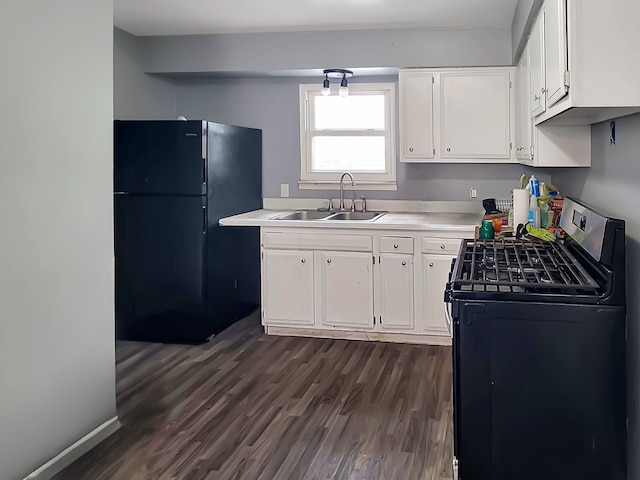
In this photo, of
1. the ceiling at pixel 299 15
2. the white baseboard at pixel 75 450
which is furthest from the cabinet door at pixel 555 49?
the white baseboard at pixel 75 450

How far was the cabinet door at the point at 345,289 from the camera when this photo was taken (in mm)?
4469

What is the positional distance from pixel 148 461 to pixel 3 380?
71 centimetres

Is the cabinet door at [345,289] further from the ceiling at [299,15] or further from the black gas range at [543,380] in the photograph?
the black gas range at [543,380]

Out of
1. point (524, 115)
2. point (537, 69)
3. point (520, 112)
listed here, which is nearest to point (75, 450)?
point (537, 69)

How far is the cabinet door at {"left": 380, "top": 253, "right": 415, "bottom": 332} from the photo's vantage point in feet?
14.4

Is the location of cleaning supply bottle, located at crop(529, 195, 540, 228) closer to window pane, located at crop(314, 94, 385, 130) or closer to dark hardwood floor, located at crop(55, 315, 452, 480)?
dark hardwood floor, located at crop(55, 315, 452, 480)

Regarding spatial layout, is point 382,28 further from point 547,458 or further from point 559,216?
point 547,458

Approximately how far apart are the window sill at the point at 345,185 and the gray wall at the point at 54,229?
256 centimetres

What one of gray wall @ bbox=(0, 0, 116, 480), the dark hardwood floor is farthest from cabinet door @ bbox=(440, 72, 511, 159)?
gray wall @ bbox=(0, 0, 116, 480)

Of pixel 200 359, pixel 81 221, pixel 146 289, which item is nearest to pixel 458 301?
pixel 81 221

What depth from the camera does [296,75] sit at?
5219 millimetres

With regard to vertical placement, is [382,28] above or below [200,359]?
above

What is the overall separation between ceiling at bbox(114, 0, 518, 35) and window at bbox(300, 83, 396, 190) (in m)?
0.64

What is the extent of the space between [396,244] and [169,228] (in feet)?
5.19
